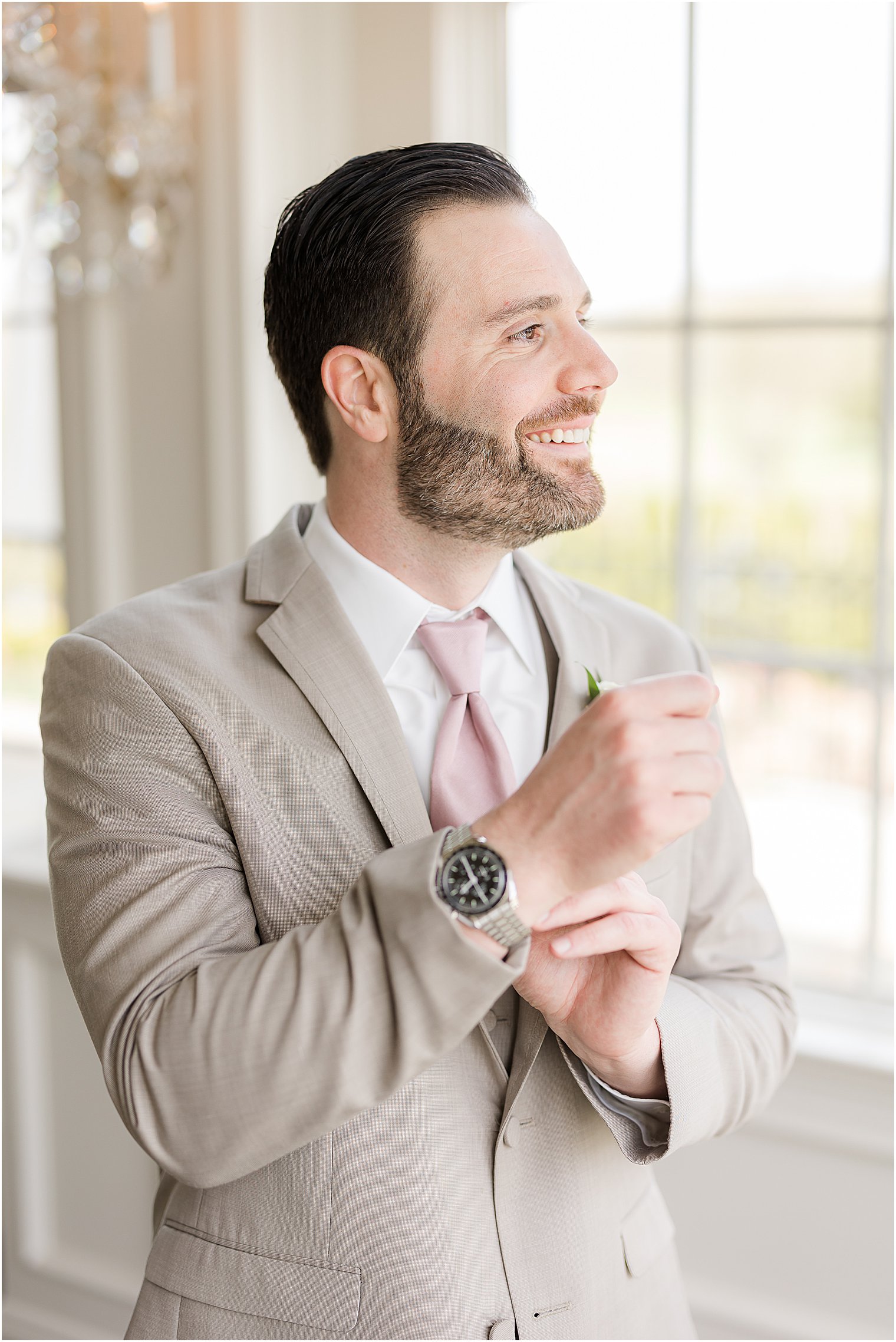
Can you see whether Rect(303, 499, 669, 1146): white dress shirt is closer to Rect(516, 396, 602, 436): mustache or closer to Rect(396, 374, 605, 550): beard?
Rect(396, 374, 605, 550): beard

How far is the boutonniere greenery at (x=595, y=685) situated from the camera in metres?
1.22

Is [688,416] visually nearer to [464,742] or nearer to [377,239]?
[377,239]

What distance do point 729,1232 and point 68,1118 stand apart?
55.2 inches

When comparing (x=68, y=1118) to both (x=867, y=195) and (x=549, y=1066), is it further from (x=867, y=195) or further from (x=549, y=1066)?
(x=867, y=195)

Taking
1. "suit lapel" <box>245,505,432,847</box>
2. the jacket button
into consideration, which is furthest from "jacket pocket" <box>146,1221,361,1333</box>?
"suit lapel" <box>245,505,432,847</box>

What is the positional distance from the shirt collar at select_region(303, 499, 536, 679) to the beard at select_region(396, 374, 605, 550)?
9cm

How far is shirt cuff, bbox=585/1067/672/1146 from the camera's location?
4.07ft

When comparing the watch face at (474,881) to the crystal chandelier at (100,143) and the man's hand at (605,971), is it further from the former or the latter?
the crystal chandelier at (100,143)

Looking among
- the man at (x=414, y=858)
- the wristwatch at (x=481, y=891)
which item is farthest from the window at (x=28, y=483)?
the wristwatch at (x=481, y=891)

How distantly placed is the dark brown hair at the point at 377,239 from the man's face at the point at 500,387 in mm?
22

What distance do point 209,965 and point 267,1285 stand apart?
37 centimetres

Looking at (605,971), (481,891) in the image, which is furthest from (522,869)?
(605,971)

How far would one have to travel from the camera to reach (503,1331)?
3.95 ft

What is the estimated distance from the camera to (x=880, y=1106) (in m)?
1.96
